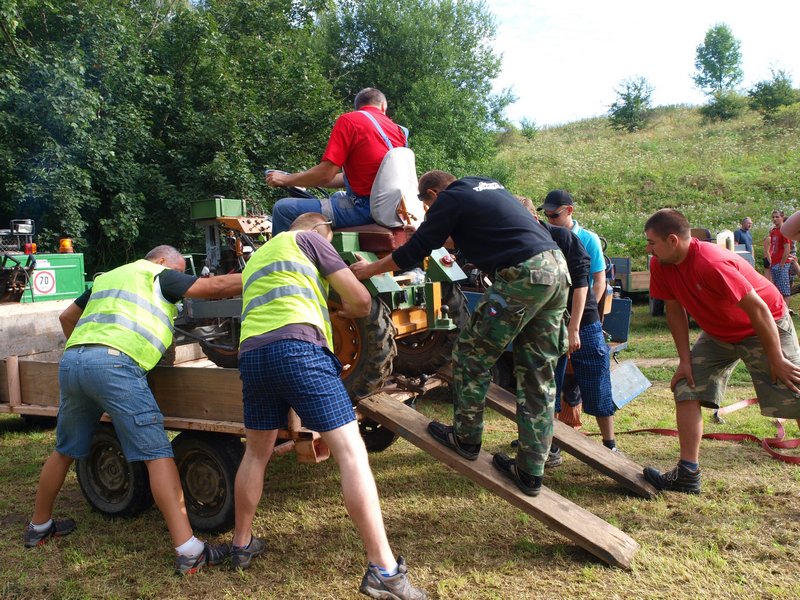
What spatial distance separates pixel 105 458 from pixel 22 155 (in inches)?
387

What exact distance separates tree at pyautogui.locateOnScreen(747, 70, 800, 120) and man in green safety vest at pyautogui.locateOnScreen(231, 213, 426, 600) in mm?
29896

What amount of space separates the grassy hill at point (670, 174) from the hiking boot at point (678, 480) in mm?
13183

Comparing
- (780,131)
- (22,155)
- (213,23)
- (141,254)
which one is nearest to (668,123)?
(780,131)

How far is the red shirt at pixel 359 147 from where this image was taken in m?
4.27

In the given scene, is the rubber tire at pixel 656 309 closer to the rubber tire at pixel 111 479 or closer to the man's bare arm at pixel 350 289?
the man's bare arm at pixel 350 289

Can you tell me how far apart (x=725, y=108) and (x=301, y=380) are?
33.0 meters

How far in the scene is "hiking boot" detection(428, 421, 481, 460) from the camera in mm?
3613

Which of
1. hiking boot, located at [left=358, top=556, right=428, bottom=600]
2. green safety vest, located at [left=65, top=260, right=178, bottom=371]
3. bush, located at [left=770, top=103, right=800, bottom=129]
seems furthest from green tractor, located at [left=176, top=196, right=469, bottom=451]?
bush, located at [left=770, top=103, right=800, bottom=129]

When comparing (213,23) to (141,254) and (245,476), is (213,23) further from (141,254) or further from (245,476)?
(245,476)

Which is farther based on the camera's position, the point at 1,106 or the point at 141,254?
the point at 141,254

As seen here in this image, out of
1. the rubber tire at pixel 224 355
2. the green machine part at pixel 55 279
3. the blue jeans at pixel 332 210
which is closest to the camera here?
the blue jeans at pixel 332 210

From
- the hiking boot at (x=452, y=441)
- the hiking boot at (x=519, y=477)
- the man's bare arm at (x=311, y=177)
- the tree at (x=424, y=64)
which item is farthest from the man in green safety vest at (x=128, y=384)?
the tree at (x=424, y=64)

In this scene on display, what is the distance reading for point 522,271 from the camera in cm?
326

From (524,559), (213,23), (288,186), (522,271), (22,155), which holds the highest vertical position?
(213,23)
